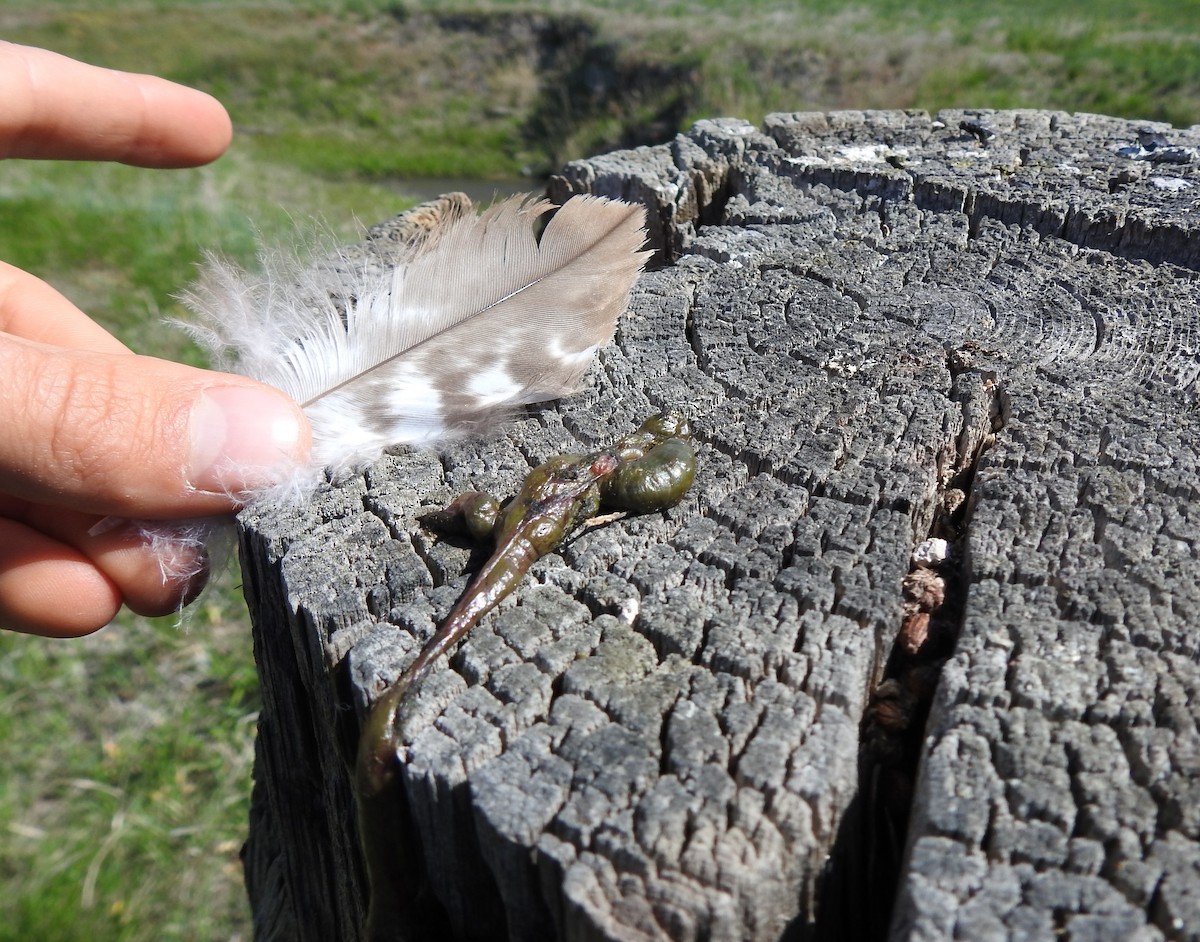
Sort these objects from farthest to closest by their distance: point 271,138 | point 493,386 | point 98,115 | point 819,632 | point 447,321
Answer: point 271,138
point 98,115
point 447,321
point 493,386
point 819,632

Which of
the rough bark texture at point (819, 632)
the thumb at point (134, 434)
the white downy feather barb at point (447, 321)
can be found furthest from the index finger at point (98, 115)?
the rough bark texture at point (819, 632)

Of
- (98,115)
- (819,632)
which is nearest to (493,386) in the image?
(819,632)

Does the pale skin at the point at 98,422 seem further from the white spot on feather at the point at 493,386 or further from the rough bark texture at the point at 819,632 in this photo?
the white spot on feather at the point at 493,386

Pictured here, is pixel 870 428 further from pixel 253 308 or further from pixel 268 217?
pixel 268 217

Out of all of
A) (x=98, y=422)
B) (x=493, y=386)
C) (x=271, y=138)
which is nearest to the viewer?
(x=98, y=422)

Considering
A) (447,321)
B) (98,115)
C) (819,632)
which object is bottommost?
(819,632)

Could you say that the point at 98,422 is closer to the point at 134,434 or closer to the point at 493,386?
the point at 134,434

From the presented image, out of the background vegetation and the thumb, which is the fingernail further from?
the background vegetation

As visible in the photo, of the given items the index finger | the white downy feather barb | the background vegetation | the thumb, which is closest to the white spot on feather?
the white downy feather barb
